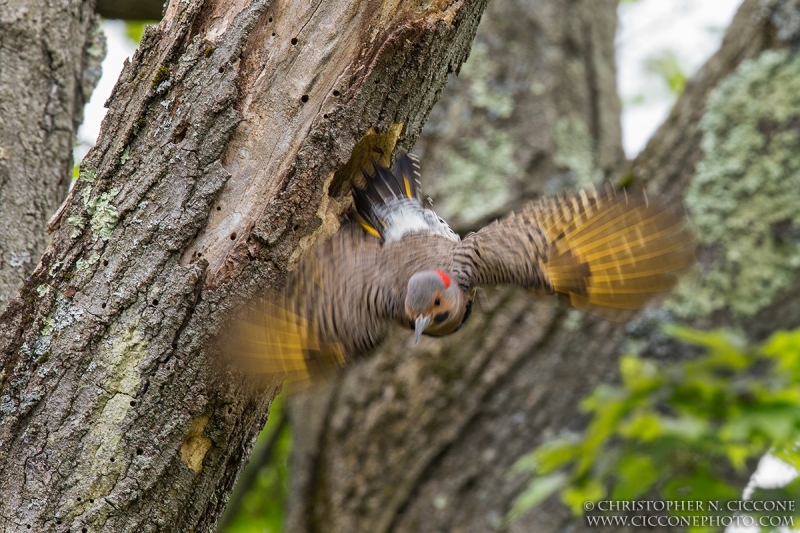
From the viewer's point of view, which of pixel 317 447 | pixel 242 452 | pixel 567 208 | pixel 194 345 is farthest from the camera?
pixel 317 447

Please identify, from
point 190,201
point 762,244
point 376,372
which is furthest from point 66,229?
point 762,244

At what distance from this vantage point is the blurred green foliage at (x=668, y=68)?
849 cm

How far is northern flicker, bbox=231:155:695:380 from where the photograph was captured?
2508mm

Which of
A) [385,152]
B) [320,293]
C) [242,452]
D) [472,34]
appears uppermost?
[472,34]

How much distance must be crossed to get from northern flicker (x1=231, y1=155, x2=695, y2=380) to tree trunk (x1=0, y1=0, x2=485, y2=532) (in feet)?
0.96

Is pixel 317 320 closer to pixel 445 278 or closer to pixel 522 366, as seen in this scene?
pixel 445 278

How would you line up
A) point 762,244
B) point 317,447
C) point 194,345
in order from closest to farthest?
1. point 194,345
2. point 762,244
3. point 317,447

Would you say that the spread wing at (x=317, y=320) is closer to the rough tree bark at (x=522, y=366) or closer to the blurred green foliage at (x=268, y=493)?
the rough tree bark at (x=522, y=366)

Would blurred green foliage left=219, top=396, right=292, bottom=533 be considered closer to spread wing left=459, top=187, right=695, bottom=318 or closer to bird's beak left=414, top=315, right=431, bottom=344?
bird's beak left=414, top=315, right=431, bottom=344

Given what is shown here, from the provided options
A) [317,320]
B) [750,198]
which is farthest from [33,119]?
[750,198]

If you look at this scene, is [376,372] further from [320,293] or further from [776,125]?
[776,125]

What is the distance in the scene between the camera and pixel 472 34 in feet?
7.72

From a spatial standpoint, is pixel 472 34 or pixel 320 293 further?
pixel 320 293

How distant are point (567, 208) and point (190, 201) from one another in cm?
140
